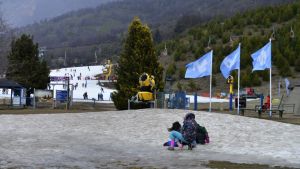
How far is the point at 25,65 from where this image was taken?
4434 centimetres

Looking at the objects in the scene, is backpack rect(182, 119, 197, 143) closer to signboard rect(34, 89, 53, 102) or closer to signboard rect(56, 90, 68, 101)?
signboard rect(56, 90, 68, 101)

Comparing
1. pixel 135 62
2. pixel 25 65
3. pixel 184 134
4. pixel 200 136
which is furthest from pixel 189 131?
pixel 25 65

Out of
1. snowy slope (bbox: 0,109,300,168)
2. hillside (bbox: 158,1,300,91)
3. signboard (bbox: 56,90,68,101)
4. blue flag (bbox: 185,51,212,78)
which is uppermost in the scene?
hillside (bbox: 158,1,300,91)

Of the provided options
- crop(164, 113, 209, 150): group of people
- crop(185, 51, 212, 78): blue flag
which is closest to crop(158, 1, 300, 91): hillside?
crop(185, 51, 212, 78): blue flag

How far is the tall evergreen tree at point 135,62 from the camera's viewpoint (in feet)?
102

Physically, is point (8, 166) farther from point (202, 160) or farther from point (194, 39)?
point (194, 39)

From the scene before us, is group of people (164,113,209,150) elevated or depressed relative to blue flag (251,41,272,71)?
depressed

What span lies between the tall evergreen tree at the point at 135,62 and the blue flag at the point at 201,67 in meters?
4.42

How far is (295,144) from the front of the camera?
54.4 ft

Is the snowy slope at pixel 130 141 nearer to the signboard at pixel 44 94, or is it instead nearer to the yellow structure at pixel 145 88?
the yellow structure at pixel 145 88

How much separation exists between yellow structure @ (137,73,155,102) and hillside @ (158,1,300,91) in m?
36.9

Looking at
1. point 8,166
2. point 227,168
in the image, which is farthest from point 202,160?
point 8,166

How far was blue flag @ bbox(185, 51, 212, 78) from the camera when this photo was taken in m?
27.1

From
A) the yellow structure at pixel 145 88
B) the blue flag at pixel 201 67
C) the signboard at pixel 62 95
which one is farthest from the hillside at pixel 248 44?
the yellow structure at pixel 145 88
